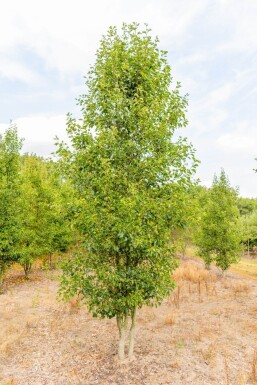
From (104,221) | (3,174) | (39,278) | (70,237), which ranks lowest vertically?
(39,278)

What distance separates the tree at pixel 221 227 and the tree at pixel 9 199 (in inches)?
604

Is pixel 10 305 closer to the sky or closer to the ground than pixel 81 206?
closer to the ground

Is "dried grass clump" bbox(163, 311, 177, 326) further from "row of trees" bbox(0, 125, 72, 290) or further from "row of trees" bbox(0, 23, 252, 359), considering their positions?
"row of trees" bbox(0, 125, 72, 290)

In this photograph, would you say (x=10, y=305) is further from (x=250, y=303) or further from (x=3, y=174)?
(x=250, y=303)

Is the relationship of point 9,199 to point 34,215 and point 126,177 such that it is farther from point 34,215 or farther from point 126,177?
point 126,177

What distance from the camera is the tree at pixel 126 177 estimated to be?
26.4ft

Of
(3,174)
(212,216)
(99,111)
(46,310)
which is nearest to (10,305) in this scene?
(46,310)

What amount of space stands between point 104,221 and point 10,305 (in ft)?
34.4

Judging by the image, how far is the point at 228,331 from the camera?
38.5ft

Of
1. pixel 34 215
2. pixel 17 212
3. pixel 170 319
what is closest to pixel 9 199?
pixel 17 212

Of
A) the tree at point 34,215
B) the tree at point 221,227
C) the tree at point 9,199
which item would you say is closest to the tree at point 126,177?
the tree at point 9,199

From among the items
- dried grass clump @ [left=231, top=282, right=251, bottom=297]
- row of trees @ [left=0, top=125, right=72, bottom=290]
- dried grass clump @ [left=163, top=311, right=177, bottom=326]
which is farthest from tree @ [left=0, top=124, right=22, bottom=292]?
dried grass clump @ [left=231, top=282, right=251, bottom=297]

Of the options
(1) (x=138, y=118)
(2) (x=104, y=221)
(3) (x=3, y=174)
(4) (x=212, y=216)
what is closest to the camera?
(2) (x=104, y=221)

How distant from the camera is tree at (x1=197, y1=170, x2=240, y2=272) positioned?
25203 mm
